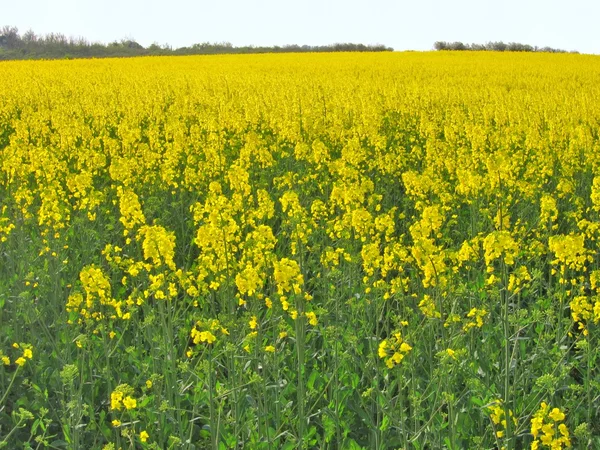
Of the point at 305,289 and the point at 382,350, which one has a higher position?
the point at 382,350

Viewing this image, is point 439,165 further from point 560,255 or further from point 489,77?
point 489,77

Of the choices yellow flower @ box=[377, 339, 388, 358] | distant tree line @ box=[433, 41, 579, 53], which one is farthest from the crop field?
distant tree line @ box=[433, 41, 579, 53]

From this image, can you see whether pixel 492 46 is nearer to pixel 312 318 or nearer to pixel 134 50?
pixel 134 50

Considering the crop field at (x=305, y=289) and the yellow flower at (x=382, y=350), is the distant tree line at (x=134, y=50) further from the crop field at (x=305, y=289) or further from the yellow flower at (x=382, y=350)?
the yellow flower at (x=382, y=350)

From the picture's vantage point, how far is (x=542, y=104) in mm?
12195

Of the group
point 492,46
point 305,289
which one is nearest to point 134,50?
point 492,46

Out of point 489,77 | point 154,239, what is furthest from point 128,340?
point 489,77

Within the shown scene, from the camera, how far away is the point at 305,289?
5719 mm

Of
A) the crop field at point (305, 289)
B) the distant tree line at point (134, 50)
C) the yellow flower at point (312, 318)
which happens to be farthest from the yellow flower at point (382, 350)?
the distant tree line at point (134, 50)

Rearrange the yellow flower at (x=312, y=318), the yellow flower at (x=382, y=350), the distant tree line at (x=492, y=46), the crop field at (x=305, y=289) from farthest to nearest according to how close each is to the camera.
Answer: the distant tree line at (x=492, y=46) < the crop field at (x=305, y=289) < the yellow flower at (x=312, y=318) < the yellow flower at (x=382, y=350)

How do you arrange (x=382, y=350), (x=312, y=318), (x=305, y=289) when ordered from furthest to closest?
(x=305, y=289) < (x=312, y=318) < (x=382, y=350)

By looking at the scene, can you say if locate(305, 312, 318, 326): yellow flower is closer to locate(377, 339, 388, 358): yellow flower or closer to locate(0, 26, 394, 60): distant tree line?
locate(377, 339, 388, 358): yellow flower

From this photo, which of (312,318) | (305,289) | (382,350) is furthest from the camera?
(305,289)

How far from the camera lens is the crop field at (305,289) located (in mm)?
3562
